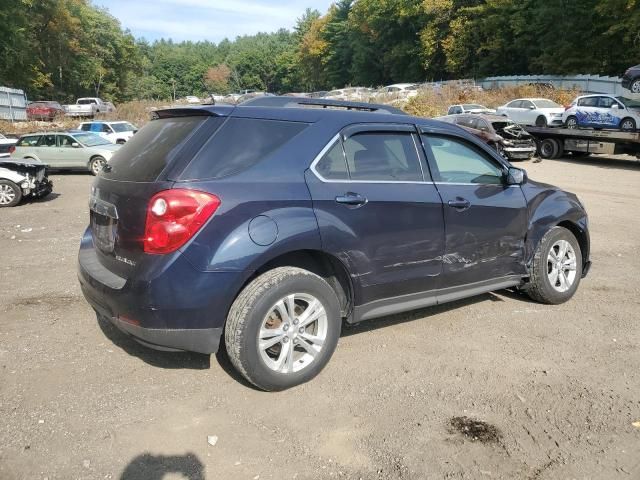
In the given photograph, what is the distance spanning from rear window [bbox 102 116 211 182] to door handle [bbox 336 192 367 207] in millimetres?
1004

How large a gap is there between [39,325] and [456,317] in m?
3.55

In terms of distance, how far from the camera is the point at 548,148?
2062 cm

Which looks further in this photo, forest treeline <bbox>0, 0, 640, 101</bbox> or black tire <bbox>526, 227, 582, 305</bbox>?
forest treeline <bbox>0, 0, 640, 101</bbox>

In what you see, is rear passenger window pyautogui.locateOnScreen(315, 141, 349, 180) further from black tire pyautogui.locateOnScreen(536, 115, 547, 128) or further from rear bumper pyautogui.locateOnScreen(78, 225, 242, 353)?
black tire pyautogui.locateOnScreen(536, 115, 547, 128)

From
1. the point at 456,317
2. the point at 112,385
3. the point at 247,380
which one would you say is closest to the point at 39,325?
the point at 112,385

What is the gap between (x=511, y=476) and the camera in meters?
2.67

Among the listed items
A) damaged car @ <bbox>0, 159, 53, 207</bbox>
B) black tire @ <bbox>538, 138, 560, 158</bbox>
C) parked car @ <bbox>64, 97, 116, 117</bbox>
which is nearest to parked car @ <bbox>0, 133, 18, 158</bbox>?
damaged car @ <bbox>0, 159, 53, 207</bbox>

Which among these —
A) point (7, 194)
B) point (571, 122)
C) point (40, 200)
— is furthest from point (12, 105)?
point (571, 122)

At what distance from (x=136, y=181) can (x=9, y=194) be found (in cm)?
997

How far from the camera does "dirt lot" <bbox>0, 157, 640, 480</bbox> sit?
2.76 meters

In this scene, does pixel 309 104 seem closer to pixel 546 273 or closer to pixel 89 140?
pixel 546 273

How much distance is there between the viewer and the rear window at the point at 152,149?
3330 mm

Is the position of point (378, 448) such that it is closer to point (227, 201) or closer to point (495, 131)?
point (227, 201)

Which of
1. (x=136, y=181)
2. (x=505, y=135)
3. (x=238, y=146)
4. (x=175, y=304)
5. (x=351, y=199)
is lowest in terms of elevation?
(x=175, y=304)
